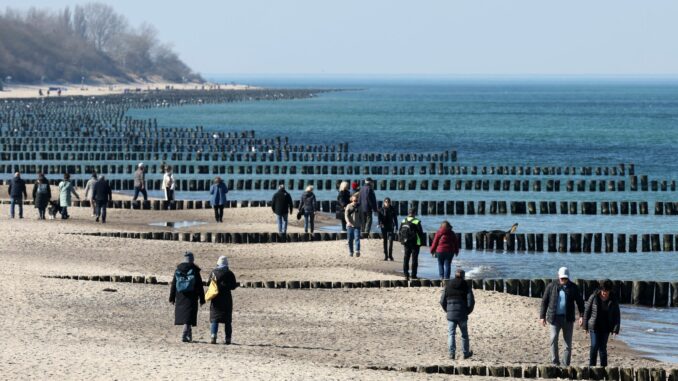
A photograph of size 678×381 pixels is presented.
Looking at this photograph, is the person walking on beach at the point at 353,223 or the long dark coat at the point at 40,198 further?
the long dark coat at the point at 40,198

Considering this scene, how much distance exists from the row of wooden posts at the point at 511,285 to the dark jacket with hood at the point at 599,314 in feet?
28.8

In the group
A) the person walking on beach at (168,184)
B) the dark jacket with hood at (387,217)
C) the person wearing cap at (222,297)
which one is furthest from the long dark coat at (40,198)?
the person wearing cap at (222,297)

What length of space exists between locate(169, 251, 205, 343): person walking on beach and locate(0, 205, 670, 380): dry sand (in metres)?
0.52

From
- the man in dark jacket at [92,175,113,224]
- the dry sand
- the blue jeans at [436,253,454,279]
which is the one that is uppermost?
the man in dark jacket at [92,175,113,224]

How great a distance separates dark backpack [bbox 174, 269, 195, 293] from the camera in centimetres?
2208

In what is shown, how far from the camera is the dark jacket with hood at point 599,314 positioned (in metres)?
21.4

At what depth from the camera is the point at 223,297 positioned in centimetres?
2245

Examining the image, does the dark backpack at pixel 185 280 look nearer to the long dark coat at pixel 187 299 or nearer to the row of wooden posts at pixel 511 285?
the long dark coat at pixel 187 299

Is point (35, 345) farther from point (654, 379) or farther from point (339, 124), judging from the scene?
point (339, 124)

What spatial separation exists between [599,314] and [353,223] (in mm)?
14978

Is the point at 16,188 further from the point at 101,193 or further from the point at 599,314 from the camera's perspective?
the point at 599,314

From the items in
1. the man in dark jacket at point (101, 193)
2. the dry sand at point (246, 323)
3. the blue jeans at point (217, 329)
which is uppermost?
the man in dark jacket at point (101, 193)

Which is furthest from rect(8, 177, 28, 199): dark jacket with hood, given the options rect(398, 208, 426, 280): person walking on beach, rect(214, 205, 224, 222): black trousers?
rect(398, 208, 426, 280): person walking on beach

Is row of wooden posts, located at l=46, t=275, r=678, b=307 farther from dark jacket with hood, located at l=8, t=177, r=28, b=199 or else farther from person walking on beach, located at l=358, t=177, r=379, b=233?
dark jacket with hood, located at l=8, t=177, r=28, b=199
